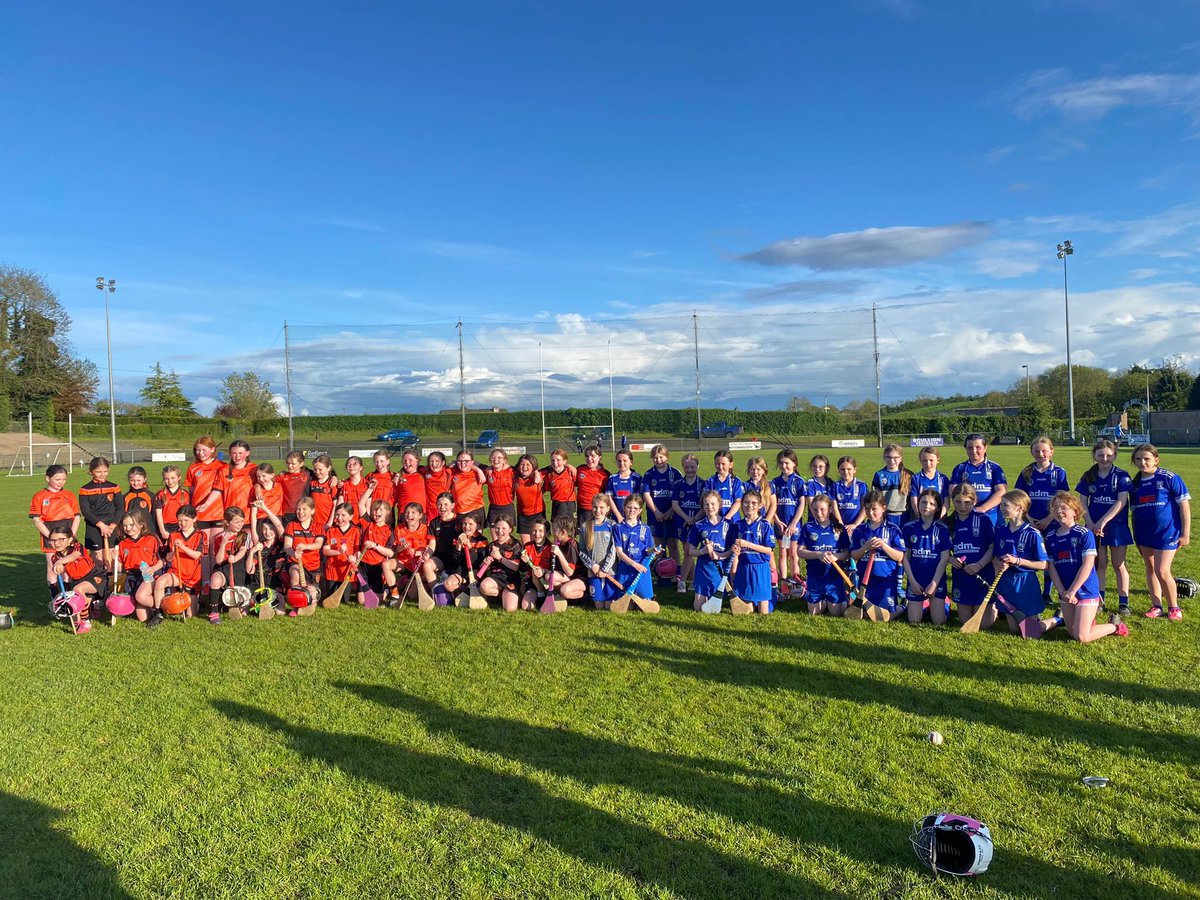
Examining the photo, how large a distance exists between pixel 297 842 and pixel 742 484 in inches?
226

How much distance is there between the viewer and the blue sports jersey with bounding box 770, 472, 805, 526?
7.61m

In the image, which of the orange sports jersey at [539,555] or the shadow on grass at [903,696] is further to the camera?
the orange sports jersey at [539,555]

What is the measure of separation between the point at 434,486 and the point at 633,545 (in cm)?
246

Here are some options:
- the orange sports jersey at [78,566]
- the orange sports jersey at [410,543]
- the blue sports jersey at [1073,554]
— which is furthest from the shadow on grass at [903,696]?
the orange sports jersey at [78,566]

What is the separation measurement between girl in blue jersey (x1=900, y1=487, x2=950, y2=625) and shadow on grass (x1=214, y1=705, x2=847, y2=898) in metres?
3.49

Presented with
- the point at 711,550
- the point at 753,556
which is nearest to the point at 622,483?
the point at 711,550

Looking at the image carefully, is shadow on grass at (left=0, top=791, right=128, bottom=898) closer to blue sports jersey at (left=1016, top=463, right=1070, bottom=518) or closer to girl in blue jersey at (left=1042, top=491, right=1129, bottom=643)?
girl in blue jersey at (left=1042, top=491, right=1129, bottom=643)

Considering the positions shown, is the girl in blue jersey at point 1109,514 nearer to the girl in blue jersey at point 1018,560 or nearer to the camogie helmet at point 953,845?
the girl in blue jersey at point 1018,560

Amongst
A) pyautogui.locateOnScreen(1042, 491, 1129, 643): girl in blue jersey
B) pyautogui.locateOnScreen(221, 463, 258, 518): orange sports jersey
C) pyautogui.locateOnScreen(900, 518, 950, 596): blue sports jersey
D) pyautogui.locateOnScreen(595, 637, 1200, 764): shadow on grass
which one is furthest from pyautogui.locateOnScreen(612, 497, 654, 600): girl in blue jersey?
pyautogui.locateOnScreen(221, 463, 258, 518): orange sports jersey

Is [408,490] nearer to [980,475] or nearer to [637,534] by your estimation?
[637,534]

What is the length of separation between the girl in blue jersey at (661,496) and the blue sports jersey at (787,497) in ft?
3.77

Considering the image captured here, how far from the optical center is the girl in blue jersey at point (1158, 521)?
6.11 m

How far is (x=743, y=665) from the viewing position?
16.8 feet

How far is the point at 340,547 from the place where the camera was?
7227 millimetres
